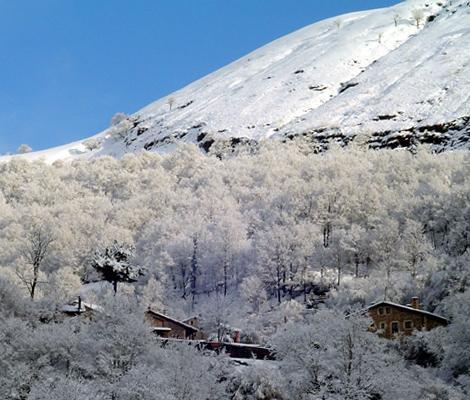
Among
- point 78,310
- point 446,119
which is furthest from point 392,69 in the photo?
point 78,310

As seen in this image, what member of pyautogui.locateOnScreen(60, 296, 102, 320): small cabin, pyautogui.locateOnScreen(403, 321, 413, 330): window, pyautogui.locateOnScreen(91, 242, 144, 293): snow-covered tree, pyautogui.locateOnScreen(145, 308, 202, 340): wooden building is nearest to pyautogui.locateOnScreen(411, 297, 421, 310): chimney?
pyautogui.locateOnScreen(403, 321, 413, 330): window

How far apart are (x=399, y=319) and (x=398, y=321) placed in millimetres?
194

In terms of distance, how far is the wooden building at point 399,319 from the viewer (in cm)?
5616

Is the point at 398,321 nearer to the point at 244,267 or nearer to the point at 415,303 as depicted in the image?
the point at 415,303

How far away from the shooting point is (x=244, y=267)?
88.2 meters

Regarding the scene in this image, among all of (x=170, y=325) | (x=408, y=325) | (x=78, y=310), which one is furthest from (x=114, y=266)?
(x=408, y=325)

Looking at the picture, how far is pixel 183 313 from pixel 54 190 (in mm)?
74395

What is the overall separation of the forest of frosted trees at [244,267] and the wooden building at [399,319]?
161 centimetres

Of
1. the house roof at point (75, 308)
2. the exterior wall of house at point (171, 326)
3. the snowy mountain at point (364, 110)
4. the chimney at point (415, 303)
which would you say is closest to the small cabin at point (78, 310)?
the house roof at point (75, 308)

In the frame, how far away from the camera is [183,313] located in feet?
258

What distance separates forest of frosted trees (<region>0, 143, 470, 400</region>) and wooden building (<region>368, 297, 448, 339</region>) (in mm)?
1614

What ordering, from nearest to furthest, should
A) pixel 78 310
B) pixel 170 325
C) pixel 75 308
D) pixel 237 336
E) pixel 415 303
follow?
pixel 415 303 → pixel 78 310 → pixel 75 308 → pixel 237 336 → pixel 170 325

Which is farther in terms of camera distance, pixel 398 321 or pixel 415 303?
pixel 415 303

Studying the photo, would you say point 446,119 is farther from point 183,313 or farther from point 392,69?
point 183,313
